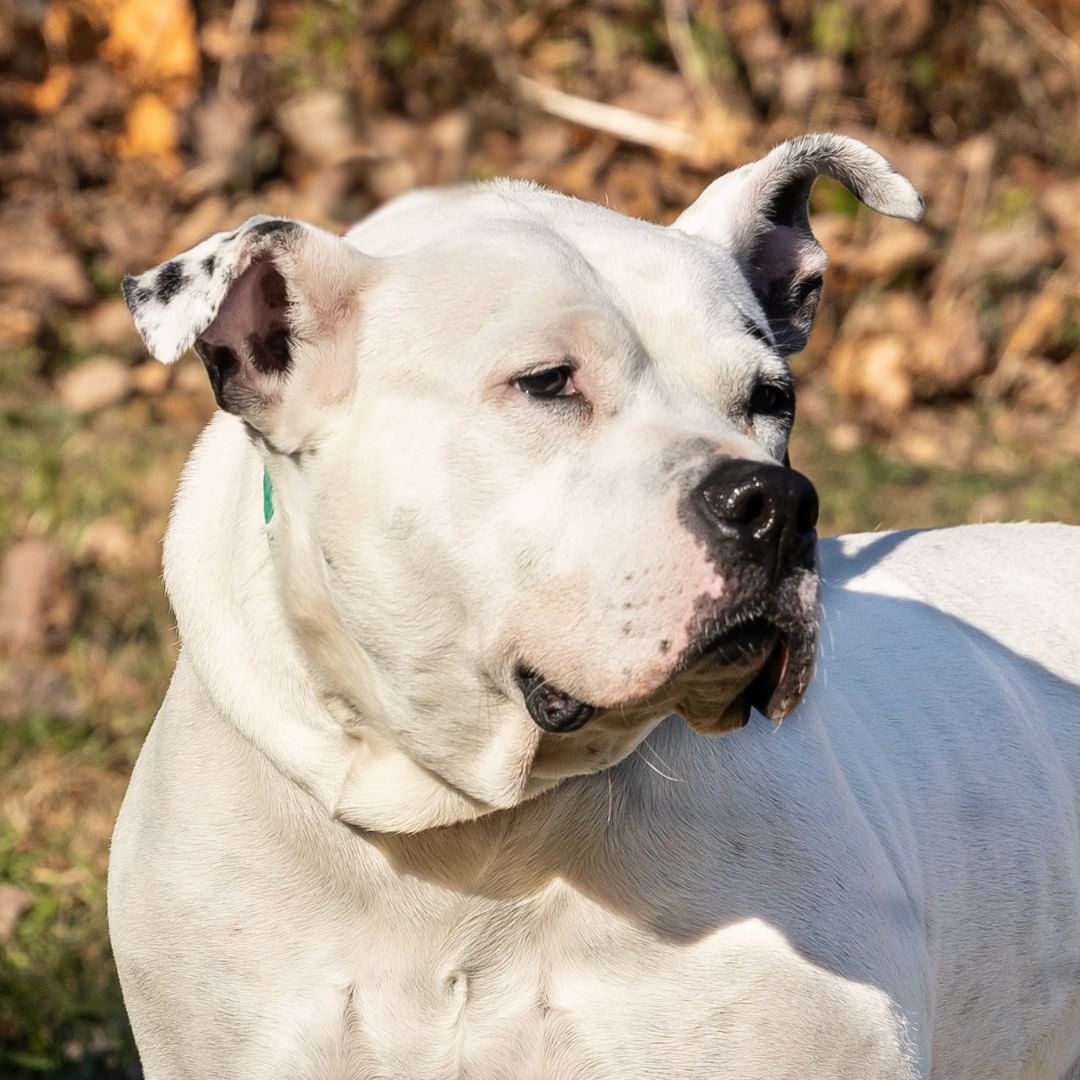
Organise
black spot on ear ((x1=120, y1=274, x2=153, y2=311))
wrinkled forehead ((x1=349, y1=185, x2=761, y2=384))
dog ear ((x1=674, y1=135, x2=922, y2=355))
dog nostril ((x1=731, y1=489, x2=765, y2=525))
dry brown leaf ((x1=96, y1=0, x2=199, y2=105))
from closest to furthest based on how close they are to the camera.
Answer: dog nostril ((x1=731, y1=489, x2=765, y2=525)), wrinkled forehead ((x1=349, y1=185, x2=761, y2=384)), black spot on ear ((x1=120, y1=274, x2=153, y2=311)), dog ear ((x1=674, y1=135, x2=922, y2=355)), dry brown leaf ((x1=96, y1=0, x2=199, y2=105))

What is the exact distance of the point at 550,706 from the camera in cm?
276

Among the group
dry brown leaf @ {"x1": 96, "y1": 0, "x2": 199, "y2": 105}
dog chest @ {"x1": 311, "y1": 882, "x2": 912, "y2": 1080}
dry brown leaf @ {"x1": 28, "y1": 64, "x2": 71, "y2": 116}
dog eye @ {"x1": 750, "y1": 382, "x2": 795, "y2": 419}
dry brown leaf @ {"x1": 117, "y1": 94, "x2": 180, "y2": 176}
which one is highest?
dog eye @ {"x1": 750, "y1": 382, "x2": 795, "y2": 419}

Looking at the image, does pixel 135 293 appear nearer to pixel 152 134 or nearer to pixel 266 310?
pixel 266 310

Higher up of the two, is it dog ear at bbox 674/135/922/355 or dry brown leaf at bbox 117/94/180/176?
dog ear at bbox 674/135/922/355

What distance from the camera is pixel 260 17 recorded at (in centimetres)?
923

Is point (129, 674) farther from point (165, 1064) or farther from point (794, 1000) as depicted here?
point (794, 1000)

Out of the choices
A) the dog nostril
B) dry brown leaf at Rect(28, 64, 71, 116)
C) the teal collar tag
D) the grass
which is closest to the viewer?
the dog nostril

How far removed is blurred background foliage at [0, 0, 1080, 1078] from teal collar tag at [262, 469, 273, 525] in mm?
4568

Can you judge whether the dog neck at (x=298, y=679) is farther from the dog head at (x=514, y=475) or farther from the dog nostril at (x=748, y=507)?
the dog nostril at (x=748, y=507)

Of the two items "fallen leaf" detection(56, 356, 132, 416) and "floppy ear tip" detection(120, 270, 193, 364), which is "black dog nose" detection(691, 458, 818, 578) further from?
"fallen leaf" detection(56, 356, 132, 416)

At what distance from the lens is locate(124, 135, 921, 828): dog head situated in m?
2.64

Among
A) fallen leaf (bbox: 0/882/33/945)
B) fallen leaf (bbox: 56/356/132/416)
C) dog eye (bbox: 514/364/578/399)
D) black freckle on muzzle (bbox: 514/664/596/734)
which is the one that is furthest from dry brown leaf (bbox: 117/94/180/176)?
black freckle on muzzle (bbox: 514/664/596/734)

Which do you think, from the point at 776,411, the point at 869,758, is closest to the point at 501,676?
the point at 776,411

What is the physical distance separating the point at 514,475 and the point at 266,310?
525mm
